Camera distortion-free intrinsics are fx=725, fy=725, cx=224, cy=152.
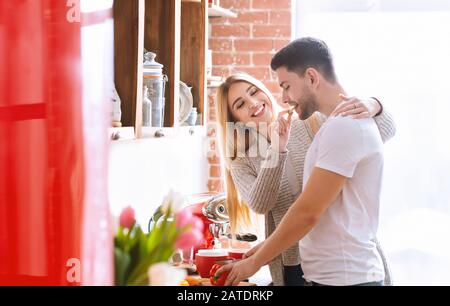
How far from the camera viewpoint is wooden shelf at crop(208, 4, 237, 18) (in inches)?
112

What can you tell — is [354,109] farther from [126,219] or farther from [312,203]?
[126,219]

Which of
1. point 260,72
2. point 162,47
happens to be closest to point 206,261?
point 162,47

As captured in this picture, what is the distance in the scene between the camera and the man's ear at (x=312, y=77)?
179 centimetres

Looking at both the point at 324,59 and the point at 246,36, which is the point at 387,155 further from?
the point at 324,59

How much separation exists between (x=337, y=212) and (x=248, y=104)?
0.77 m

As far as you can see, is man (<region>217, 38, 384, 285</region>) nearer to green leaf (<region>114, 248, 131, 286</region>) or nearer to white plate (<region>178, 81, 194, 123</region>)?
green leaf (<region>114, 248, 131, 286</region>)

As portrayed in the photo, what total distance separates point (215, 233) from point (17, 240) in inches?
60.8

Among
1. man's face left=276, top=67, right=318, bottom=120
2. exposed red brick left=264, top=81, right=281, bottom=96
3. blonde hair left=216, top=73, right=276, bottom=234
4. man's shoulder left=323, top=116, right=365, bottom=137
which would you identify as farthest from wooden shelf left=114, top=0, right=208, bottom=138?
exposed red brick left=264, top=81, right=281, bottom=96

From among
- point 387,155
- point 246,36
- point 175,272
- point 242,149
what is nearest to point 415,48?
point 387,155

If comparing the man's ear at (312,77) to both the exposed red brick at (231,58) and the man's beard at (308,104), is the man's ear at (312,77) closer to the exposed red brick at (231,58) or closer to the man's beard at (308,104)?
the man's beard at (308,104)

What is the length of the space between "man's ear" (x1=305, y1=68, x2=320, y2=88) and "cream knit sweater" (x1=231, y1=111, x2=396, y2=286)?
0.95 feet

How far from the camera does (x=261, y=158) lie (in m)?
2.22

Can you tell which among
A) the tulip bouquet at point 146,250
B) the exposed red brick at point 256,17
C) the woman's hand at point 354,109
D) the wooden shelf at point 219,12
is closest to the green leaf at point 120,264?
the tulip bouquet at point 146,250

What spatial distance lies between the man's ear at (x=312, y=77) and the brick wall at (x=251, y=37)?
1.48 meters
